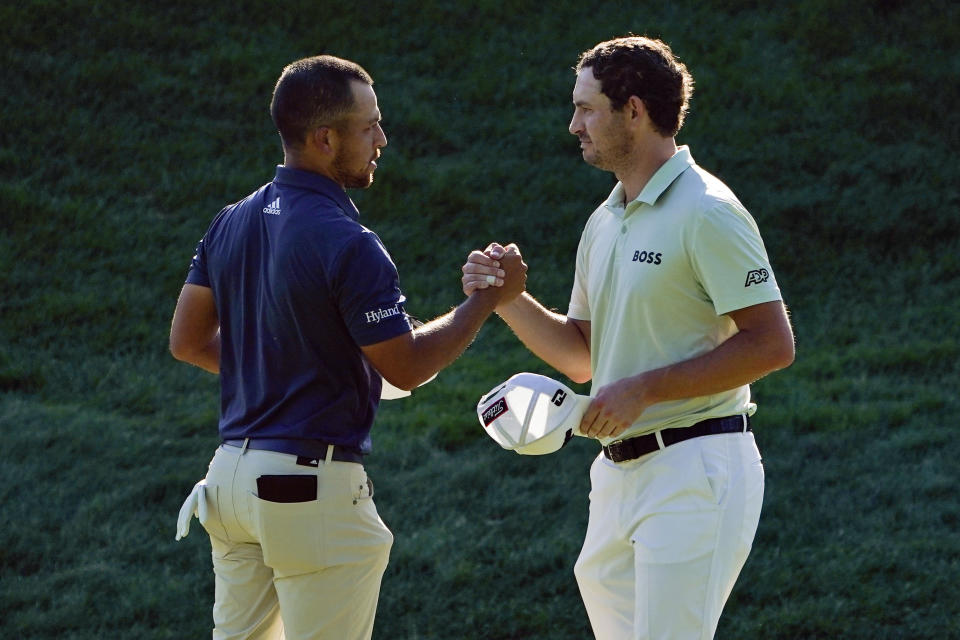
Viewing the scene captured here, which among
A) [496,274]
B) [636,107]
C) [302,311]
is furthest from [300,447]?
[636,107]

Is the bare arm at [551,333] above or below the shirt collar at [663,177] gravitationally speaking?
below

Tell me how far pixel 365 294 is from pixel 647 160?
3.68 ft

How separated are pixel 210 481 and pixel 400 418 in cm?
402

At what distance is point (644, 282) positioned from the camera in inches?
171

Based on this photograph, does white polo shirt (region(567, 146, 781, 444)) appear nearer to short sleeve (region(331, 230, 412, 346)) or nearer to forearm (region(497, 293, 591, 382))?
forearm (region(497, 293, 591, 382))

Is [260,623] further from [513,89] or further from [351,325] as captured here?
[513,89]

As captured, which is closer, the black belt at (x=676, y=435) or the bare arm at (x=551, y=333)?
the black belt at (x=676, y=435)

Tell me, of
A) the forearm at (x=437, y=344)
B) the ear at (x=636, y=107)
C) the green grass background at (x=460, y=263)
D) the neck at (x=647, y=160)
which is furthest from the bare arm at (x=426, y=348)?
the green grass background at (x=460, y=263)

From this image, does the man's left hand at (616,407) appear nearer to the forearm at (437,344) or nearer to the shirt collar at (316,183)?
the forearm at (437,344)

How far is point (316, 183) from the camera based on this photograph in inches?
167

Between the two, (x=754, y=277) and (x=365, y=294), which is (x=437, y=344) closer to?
(x=365, y=294)

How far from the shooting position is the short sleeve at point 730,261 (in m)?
4.19

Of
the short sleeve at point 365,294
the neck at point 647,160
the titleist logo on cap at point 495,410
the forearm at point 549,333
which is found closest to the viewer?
the short sleeve at point 365,294

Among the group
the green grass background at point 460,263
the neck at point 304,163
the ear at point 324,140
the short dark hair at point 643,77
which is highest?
the short dark hair at point 643,77
